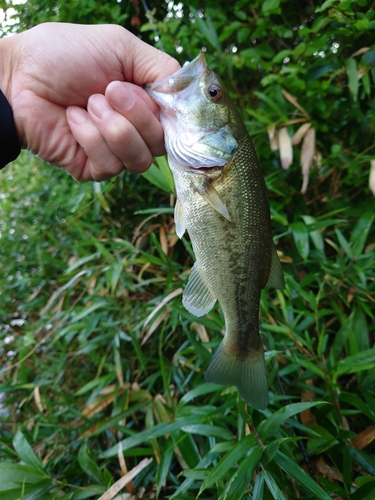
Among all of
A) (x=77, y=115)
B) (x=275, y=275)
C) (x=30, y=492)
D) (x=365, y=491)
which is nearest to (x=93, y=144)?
(x=77, y=115)

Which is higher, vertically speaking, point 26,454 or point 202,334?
point 26,454

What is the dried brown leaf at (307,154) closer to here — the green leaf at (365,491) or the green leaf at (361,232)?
the green leaf at (361,232)

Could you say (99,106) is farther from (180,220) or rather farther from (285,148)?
(285,148)

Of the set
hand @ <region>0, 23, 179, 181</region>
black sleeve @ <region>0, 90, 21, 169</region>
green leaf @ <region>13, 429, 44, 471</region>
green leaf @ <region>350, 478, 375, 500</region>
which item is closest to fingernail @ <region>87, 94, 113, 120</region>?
hand @ <region>0, 23, 179, 181</region>

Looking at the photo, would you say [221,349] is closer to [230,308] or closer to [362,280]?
[230,308]

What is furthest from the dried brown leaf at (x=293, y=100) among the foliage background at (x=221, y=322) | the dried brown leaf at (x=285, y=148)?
the dried brown leaf at (x=285, y=148)

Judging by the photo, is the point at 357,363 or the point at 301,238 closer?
the point at 357,363
